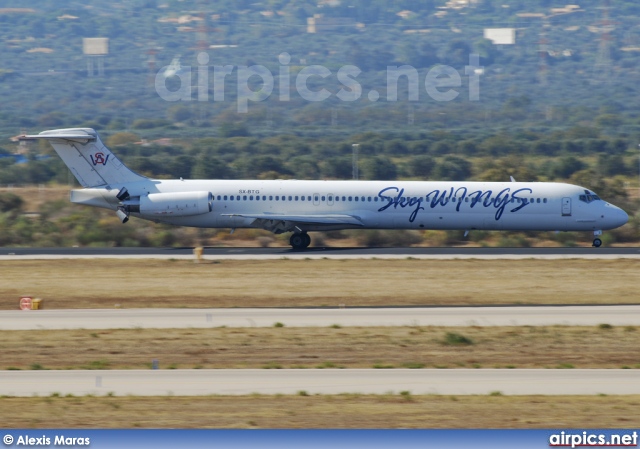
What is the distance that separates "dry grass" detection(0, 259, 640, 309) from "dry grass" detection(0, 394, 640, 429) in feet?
36.8

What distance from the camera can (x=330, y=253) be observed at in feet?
134

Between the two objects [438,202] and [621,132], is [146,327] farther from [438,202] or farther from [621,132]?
[621,132]

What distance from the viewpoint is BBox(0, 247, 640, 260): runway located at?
39.3 metres

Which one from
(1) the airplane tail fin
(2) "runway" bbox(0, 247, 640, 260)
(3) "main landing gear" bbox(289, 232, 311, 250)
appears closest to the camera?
(2) "runway" bbox(0, 247, 640, 260)

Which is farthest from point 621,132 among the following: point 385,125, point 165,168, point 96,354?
point 96,354

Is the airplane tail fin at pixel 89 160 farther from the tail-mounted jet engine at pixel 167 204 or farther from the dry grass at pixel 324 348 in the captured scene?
the dry grass at pixel 324 348

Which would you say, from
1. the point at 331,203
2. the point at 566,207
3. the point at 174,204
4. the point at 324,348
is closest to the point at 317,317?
the point at 324,348

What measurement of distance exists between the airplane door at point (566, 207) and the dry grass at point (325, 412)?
82.7 ft

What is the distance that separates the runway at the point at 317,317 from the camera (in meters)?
25.0

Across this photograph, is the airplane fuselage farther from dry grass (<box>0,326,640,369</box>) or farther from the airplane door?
dry grass (<box>0,326,640,369</box>)

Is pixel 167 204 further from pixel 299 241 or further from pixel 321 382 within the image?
pixel 321 382

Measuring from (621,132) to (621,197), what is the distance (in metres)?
88.2

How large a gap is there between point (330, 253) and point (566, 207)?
33.4 feet

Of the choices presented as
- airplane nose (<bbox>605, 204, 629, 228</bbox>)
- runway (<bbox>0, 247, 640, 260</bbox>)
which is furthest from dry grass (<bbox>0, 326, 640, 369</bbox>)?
airplane nose (<bbox>605, 204, 629, 228</bbox>)
